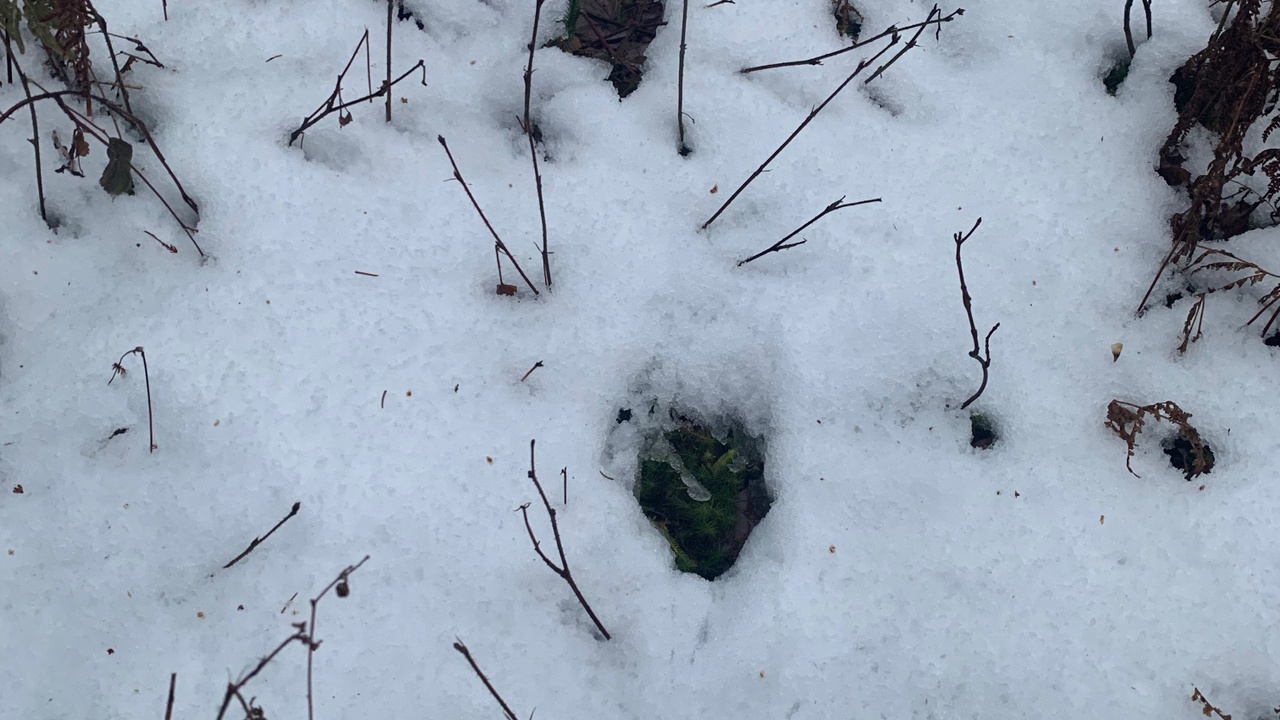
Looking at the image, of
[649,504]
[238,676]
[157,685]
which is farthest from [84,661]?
[649,504]

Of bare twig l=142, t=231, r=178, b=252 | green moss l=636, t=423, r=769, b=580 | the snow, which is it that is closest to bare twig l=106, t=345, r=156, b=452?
the snow

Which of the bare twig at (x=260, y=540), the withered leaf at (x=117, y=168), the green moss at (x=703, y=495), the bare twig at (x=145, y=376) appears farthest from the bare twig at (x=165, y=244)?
the green moss at (x=703, y=495)

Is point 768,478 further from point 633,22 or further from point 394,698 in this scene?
point 633,22

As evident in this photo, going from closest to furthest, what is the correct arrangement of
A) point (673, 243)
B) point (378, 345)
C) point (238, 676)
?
1. point (238, 676)
2. point (378, 345)
3. point (673, 243)

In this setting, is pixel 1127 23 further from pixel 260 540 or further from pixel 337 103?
pixel 260 540

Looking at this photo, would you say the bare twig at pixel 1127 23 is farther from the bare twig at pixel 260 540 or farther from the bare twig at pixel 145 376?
the bare twig at pixel 145 376

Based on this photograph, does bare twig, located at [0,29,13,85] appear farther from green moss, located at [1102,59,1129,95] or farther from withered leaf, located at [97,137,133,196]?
green moss, located at [1102,59,1129,95]
